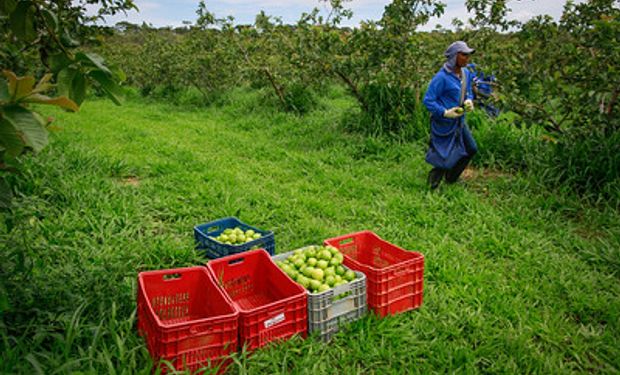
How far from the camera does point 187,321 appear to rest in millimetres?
2473

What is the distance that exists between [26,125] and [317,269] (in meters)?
1.90

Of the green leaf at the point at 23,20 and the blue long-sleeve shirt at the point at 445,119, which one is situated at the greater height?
the green leaf at the point at 23,20

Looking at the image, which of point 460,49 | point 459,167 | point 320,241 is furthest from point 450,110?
point 320,241

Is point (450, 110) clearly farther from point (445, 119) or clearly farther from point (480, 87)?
point (480, 87)

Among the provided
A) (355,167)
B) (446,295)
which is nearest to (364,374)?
(446,295)

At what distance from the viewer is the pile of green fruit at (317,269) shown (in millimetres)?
2711

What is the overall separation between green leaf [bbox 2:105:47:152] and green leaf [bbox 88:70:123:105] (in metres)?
0.29

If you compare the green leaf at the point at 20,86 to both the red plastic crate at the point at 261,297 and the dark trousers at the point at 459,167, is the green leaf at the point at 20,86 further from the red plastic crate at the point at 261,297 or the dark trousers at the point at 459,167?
the dark trousers at the point at 459,167

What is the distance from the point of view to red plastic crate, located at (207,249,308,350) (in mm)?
2426

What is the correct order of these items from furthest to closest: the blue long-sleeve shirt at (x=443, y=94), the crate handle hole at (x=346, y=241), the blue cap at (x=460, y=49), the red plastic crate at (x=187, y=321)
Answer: the blue long-sleeve shirt at (x=443, y=94)
the blue cap at (x=460, y=49)
the crate handle hole at (x=346, y=241)
the red plastic crate at (x=187, y=321)

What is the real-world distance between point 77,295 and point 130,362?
2.42 ft

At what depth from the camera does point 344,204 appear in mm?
4918

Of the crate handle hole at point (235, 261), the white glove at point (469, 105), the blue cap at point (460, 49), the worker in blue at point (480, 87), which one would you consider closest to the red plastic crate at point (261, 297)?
the crate handle hole at point (235, 261)

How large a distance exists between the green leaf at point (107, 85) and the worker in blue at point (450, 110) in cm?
398
